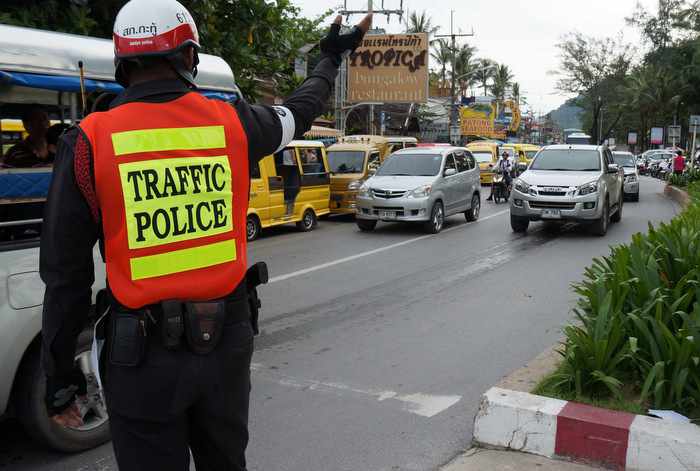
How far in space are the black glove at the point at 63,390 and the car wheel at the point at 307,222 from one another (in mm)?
12480

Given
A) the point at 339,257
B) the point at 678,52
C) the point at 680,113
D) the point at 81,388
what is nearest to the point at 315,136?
the point at 339,257

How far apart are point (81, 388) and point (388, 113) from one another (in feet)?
135

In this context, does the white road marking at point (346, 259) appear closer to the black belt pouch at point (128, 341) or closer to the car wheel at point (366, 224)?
the car wheel at point (366, 224)

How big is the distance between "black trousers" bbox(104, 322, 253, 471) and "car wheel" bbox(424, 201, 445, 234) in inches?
475

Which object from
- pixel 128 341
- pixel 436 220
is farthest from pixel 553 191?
pixel 128 341

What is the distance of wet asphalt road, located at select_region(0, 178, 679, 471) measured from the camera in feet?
13.5

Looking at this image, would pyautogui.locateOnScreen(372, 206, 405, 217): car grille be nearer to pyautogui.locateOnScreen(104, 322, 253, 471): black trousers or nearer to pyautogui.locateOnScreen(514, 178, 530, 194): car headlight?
pyautogui.locateOnScreen(514, 178, 530, 194): car headlight

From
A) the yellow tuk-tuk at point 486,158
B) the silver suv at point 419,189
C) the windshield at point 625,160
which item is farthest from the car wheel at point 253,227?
the yellow tuk-tuk at point 486,158

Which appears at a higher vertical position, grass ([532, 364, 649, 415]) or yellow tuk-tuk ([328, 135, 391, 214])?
yellow tuk-tuk ([328, 135, 391, 214])

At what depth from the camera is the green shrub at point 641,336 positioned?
3803 millimetres

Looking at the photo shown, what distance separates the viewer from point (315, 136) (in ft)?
84.0

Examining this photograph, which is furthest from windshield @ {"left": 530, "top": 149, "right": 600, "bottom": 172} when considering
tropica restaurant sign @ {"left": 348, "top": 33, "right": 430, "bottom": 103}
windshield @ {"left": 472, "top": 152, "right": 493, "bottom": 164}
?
tropica restaurant sign @ {"left": 348, "top": 33, "right": 430, "bottom": 103}

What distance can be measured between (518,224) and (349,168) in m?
4.80

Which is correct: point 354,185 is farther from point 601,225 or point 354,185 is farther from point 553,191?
point 601,225
